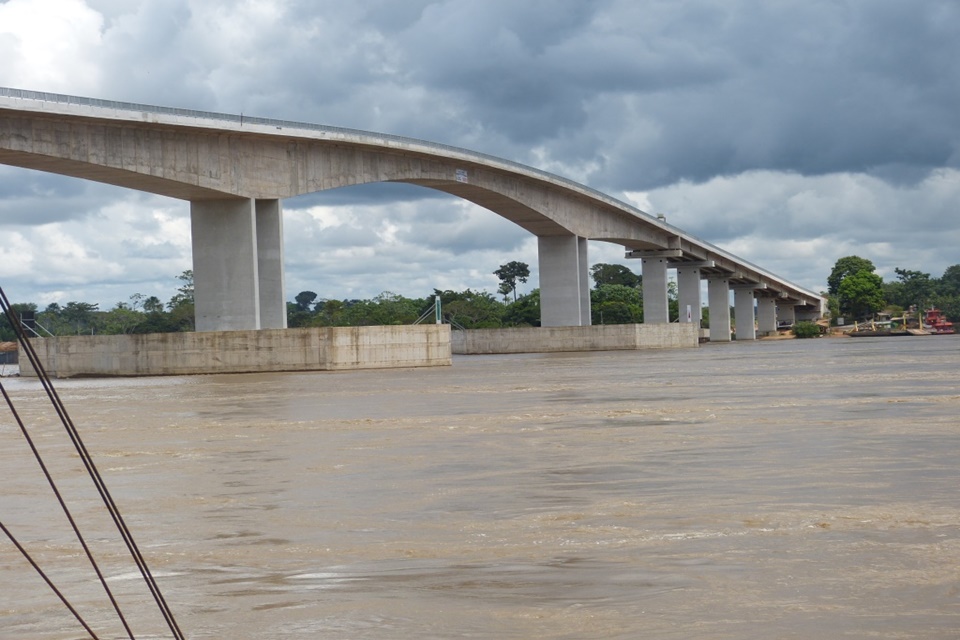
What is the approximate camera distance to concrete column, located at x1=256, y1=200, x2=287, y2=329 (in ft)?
181

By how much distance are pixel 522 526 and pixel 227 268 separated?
4420 cm

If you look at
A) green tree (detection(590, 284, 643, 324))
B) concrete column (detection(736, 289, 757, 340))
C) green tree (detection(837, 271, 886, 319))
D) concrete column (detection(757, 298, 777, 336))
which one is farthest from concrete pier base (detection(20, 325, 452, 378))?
green tree (detection(837, 271, 886, 319))

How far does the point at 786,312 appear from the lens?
161 m

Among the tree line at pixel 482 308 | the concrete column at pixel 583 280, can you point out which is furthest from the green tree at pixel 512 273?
the concrete column at pixel 583 280

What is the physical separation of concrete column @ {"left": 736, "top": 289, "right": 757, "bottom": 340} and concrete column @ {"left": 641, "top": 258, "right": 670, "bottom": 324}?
103ft

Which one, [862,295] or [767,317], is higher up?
[862,295]

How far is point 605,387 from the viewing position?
30.9 meters

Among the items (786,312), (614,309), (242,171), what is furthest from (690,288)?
(242,171)

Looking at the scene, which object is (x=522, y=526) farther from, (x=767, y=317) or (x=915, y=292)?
(x=915, y=292)

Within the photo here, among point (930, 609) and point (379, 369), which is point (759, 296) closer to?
point (379, 369)

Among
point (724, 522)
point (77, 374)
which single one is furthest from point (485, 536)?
point (77, 374)

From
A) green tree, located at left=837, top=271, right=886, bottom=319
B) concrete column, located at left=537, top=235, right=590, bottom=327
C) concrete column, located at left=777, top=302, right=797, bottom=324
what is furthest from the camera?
green tree, located at left=837, top=271, right=886, bottom=319

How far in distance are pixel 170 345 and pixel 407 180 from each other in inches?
715

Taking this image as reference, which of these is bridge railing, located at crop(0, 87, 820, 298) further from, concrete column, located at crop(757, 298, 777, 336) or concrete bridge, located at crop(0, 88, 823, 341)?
concrete column, located at crop(757, 298, 777, 336)
